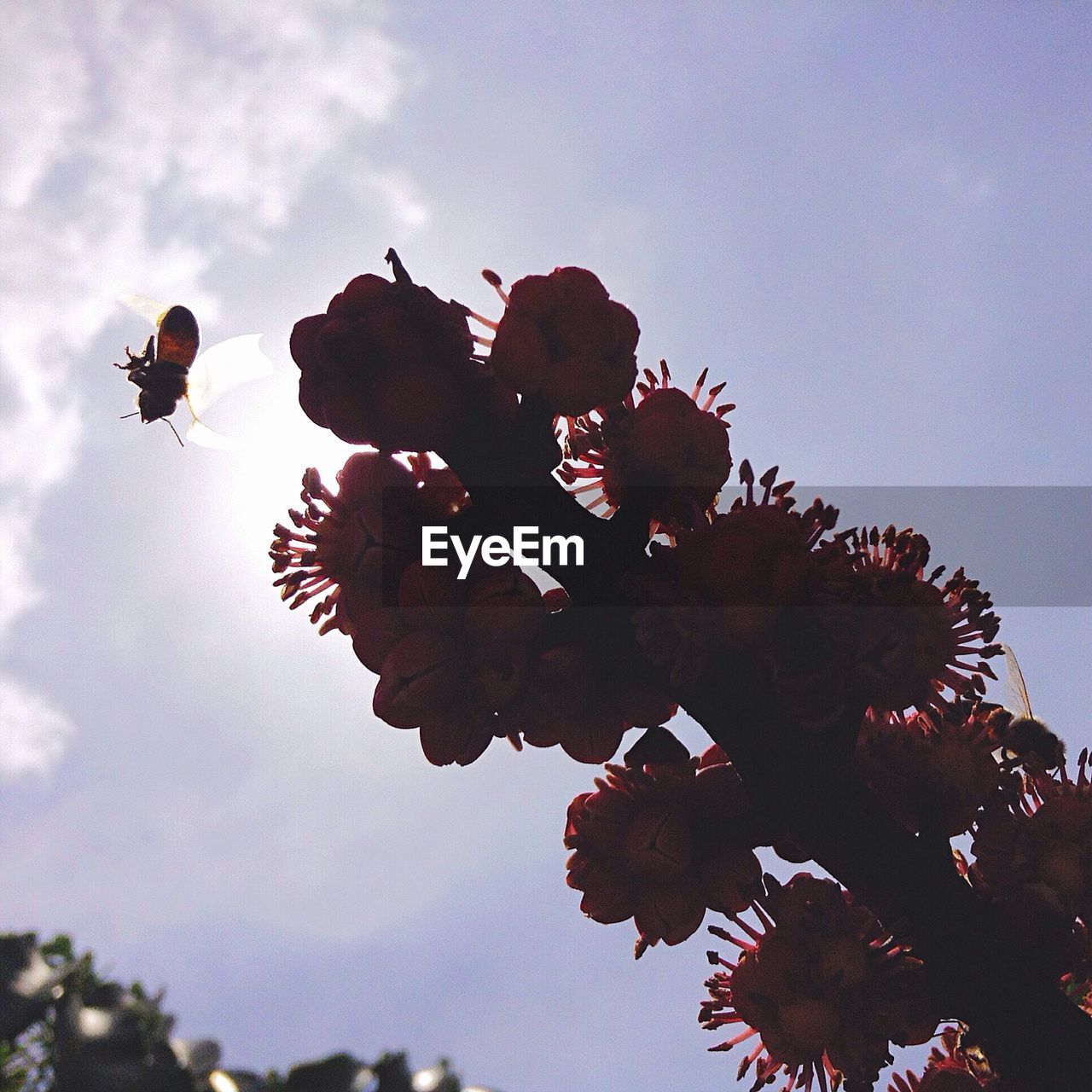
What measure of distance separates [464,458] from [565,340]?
377mm

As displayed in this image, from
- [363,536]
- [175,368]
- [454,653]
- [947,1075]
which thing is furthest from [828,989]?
[175,368]

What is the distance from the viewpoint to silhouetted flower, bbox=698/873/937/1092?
2.06 metres

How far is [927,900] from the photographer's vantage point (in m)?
1.96

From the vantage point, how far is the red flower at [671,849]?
2119 millimetres

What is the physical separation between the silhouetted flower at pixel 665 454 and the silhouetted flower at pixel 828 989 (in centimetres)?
101

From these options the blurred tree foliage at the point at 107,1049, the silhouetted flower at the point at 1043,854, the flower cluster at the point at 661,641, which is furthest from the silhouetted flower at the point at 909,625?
the blurred tree foliage at the point at 107,1049

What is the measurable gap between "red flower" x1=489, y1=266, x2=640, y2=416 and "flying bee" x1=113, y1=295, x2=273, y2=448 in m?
1.05

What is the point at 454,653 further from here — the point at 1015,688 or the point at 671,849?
the point at 1015,688

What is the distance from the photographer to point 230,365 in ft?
8.56

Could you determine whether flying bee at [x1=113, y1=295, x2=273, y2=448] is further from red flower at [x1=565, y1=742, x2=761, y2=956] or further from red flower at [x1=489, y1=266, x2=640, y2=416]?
red flower at [x1=565, y1=742, x2=761, y2=956]

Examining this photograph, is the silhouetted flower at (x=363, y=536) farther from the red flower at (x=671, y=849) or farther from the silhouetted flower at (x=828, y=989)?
the silhouetted flower at (x=828, y=989)

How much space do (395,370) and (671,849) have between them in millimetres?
1333

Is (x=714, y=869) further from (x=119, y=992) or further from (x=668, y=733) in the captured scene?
(x=119, y=992)

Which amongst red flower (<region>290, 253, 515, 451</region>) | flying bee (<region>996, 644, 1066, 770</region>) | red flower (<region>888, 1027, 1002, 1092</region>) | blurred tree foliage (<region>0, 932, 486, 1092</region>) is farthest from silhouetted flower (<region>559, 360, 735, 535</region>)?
blurred tree foliage (<region>0, 932, 486, 1092</region>)
